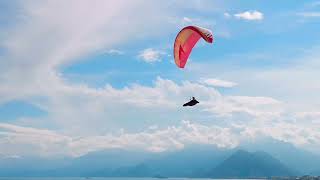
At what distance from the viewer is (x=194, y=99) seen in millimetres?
44844

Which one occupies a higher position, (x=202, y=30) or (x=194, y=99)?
(x=202, y=30)

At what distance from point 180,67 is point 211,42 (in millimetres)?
6346

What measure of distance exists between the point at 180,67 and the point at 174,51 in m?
2.17

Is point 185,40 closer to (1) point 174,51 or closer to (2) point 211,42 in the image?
(1) point 174,51

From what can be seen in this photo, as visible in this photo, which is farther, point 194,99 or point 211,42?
point 194,99

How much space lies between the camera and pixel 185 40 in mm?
46969

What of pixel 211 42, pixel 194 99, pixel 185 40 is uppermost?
pixel 185 40

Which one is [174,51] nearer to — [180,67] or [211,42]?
[180,67]

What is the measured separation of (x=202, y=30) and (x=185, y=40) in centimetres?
470

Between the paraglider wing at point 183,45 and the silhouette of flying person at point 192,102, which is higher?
the paraglider wing at point 183,45

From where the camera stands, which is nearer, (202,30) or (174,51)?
(202,30)

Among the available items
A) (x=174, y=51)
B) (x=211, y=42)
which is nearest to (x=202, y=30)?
(x=211, y=42)

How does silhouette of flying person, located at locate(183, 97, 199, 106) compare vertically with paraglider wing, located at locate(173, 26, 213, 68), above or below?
below

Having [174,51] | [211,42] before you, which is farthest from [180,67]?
[211,42]
